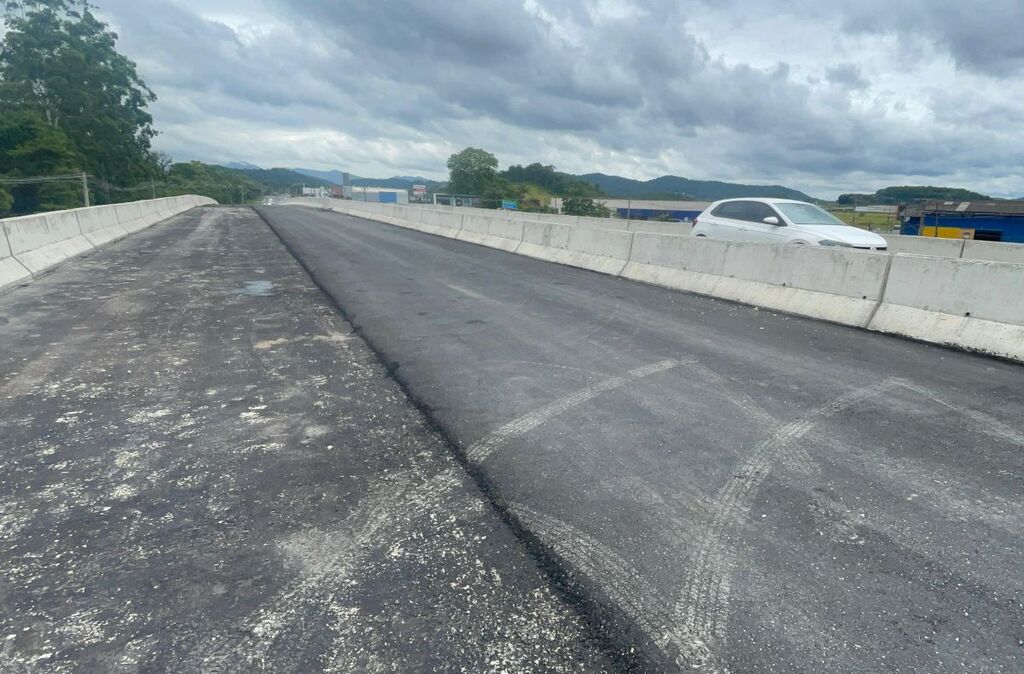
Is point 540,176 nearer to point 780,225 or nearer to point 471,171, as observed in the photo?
point 471,171

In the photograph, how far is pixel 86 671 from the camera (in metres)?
2.16

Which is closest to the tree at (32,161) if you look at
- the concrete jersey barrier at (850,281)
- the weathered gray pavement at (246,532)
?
the concrete jersey barrier at (850,281)

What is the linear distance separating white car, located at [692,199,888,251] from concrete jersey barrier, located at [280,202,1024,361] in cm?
182

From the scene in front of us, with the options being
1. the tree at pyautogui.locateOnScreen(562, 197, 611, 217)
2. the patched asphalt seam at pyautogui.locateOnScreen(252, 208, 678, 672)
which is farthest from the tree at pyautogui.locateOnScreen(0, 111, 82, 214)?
the patched asphalt seam at pyautogui.locateOnScreen(252, 208, 678, 672)

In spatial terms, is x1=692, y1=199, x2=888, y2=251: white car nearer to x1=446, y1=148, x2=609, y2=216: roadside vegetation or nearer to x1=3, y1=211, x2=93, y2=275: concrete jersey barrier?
x1=3, y1=211, x2=93, y2=275: concrete jersey barrier

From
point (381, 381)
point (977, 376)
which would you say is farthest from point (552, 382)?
point (977, 376)

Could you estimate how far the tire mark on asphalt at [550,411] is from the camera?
4027 millimetres

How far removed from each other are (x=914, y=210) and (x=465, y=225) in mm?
19932

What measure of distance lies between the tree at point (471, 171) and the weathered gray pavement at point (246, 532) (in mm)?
133760

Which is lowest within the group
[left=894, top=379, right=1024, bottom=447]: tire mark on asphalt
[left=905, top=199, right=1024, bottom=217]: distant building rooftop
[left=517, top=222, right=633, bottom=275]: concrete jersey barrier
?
[left=894, top=379, right=1024, bottom=447]: tire mark on asphalt

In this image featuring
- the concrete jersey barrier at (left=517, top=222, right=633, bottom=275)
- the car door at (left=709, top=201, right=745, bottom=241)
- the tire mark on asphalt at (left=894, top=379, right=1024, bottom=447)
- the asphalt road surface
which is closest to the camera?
the asphalt road surface

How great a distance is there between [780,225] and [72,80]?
8077 cm

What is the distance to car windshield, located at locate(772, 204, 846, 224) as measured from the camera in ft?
39.5

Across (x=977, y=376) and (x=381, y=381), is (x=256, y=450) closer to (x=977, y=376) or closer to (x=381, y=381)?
(x=381, y=381)
